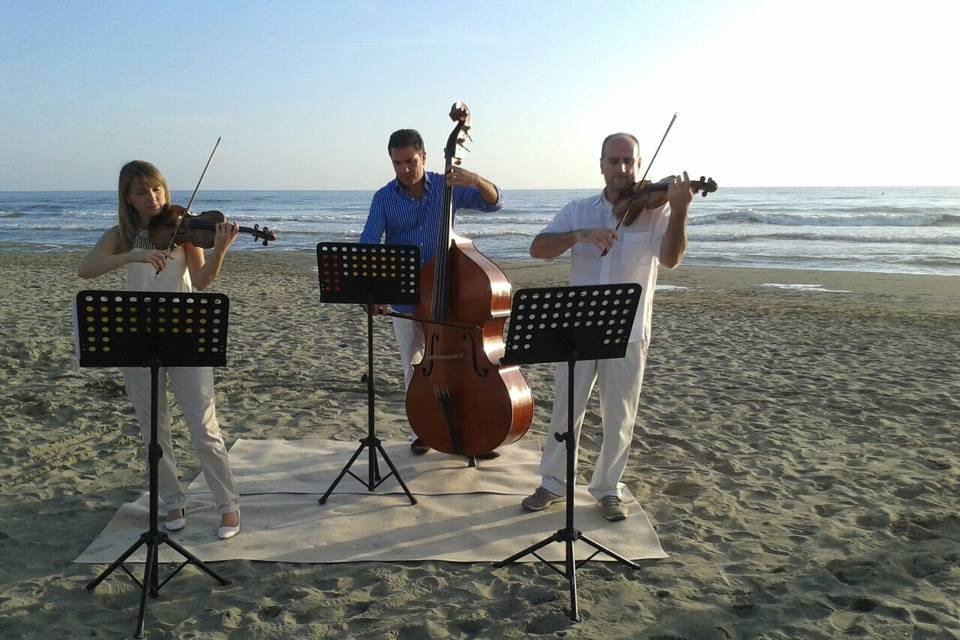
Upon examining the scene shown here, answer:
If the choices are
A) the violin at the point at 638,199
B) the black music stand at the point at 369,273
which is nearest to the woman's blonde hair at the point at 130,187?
the black music stand at the point at 369,273

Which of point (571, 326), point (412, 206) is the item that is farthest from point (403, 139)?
point (571, 326)

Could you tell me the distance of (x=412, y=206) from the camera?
444 cm

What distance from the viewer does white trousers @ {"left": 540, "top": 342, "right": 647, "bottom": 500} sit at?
3.75 m

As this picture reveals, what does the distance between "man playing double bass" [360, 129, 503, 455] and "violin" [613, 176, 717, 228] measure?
0.90 m

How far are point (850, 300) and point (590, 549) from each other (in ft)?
33.3

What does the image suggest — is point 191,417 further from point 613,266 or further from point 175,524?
point 613,266

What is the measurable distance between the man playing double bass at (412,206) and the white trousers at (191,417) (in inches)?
44.0

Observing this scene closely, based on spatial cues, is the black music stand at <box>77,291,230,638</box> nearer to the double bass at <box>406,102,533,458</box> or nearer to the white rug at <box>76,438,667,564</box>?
the white rug at <box>76,438,667,564</box>

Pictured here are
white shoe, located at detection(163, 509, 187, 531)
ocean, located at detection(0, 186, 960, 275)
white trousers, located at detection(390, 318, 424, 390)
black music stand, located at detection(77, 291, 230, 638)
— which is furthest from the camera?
ocean, located at detection(0, 186, 960, 275)

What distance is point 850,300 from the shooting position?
12.1 meters

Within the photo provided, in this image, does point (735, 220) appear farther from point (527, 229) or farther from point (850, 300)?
point (850, 300)

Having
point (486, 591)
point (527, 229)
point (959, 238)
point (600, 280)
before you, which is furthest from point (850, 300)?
point (527, 229)

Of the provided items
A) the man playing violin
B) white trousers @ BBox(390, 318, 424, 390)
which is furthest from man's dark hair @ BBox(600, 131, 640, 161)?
white trousers @ BBox(390, 318, 424, 390)

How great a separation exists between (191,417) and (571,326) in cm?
174
